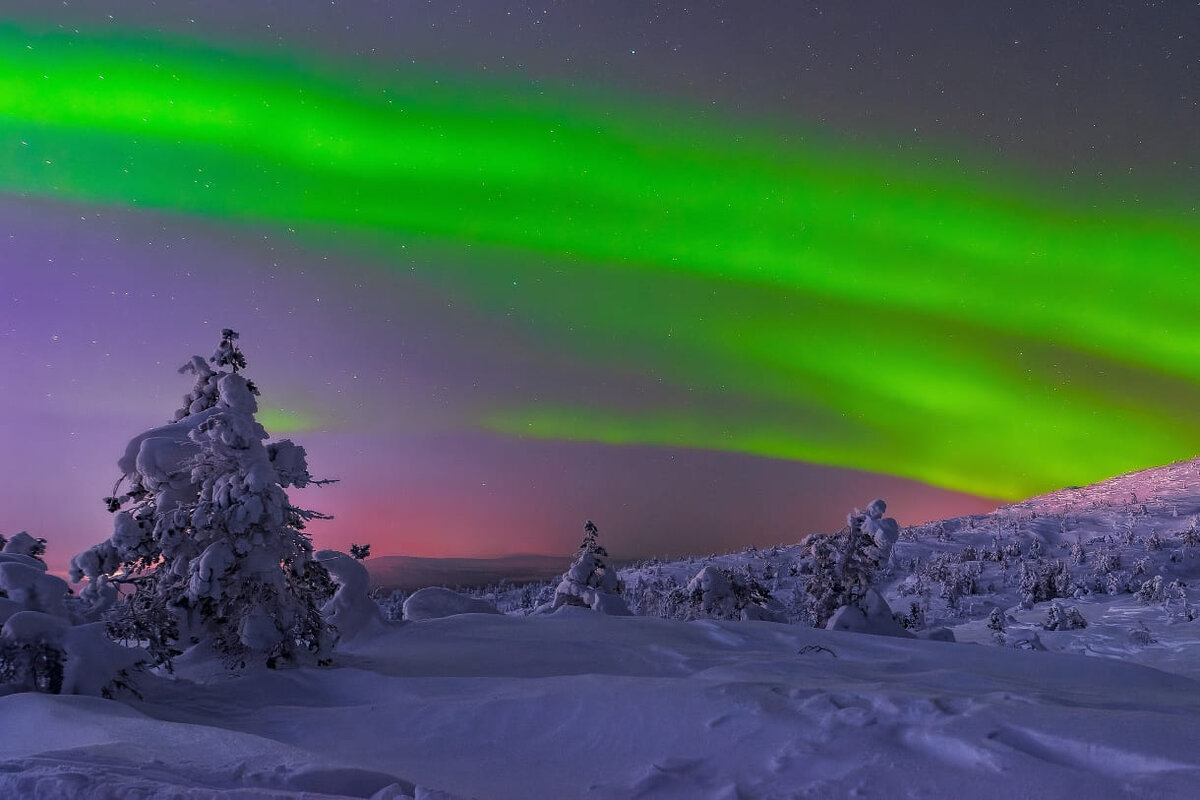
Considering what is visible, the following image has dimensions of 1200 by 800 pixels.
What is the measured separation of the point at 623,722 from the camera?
28.1 feet

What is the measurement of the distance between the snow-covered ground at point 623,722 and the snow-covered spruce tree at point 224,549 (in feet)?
2.57

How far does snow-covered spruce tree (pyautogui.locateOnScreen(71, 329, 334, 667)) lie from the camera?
12688 millimetres

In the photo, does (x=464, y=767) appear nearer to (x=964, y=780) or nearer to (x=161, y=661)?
(x=964, y=780)

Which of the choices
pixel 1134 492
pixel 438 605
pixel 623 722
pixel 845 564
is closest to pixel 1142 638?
pixel 845 564

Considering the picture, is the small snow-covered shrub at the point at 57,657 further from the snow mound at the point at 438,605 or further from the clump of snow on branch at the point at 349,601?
the snow mound at the point at 438,605

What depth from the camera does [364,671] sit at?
40.6ft

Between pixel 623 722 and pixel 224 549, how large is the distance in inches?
318

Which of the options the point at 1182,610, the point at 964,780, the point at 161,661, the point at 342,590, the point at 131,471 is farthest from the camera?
the point at 1182,610

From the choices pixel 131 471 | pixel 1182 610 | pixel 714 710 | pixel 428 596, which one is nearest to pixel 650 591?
pixel 428 596

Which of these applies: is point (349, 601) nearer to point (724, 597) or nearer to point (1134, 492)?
point (724, 597)

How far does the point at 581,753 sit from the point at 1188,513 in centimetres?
13954

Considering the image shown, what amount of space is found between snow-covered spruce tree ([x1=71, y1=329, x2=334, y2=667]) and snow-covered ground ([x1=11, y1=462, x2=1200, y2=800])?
78 cm

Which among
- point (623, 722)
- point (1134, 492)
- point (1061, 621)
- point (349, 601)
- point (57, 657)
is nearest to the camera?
point (623, 722)

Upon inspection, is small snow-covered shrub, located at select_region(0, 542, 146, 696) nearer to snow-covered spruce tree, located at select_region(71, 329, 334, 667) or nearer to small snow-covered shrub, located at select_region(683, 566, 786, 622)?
snow-covered spruce tree, located at select_region(71, 329, 334, 667)
